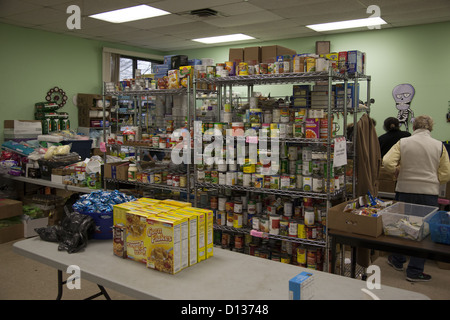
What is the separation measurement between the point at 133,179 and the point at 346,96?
2.75 meters

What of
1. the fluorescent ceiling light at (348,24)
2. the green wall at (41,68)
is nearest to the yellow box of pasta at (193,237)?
the fluorescent ceiling light at (348,24)

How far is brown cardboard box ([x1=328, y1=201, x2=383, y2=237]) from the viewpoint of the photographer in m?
2.88

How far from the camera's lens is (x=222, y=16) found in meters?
6.55

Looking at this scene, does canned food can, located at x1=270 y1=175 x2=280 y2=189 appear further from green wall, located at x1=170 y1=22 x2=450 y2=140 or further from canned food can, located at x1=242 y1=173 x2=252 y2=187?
green wall, located at x1=170 y1=22 x2=450 y2=140

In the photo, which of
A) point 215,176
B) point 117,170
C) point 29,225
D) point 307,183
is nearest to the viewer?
point 307,183

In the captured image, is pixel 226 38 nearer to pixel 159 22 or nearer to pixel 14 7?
pixel 159 22

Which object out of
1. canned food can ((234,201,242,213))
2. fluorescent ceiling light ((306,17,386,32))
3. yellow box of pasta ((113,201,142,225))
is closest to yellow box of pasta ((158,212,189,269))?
yellow box of pasta ((113,201,142,225))

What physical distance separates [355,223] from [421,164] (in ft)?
4.66

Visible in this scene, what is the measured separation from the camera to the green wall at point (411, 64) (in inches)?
274

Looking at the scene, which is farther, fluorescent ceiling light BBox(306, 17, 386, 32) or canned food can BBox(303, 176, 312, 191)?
fluorescent ceiling light BBox(306, 17, 386, 32)

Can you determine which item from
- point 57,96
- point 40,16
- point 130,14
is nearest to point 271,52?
point 130,14

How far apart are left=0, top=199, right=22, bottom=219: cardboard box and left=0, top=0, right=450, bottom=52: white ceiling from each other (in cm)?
291

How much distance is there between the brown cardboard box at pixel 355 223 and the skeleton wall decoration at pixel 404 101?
4.96 meters

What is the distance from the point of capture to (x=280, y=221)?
3.94 metres
